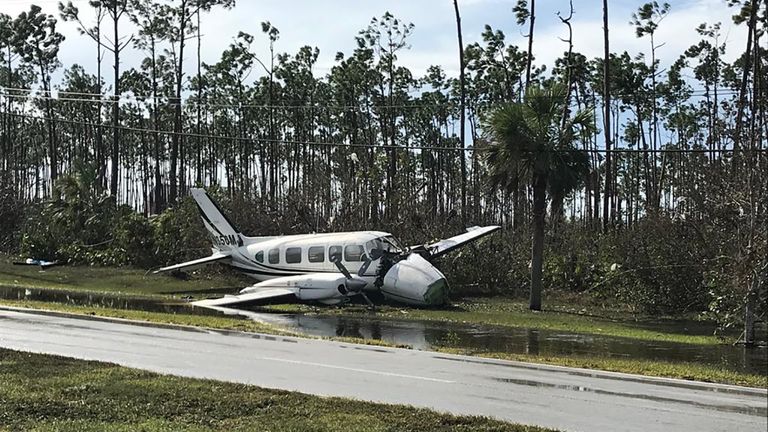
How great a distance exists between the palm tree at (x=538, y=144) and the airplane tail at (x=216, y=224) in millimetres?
14157

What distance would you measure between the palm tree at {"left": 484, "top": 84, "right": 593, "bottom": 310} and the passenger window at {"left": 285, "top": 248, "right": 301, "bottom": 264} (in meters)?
9.08

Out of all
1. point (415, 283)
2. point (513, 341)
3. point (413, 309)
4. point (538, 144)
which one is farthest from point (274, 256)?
point (513, 341)

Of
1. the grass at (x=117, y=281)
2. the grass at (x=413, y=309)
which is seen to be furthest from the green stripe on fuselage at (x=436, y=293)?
the grass at (x=117, y=281)

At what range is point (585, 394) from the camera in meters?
11.6

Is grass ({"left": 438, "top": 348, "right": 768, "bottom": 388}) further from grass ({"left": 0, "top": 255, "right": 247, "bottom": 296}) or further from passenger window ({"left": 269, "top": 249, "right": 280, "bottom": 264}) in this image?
grass ({"left": 0, "top": 255, "right": 247, "bottom": 296})

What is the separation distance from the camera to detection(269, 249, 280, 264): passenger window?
111 ft

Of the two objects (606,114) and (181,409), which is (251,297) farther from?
(606,114)

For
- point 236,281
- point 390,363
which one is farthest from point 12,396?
point 236,281

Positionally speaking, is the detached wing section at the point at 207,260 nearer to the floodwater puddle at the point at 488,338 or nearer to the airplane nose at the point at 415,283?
the floodwater puddle at the point at 488,338

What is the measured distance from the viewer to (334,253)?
31156mm

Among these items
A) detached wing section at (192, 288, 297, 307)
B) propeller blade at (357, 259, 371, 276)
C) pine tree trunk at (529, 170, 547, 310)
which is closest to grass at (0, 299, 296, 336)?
detached wing section at (192, 288, 297, 307)

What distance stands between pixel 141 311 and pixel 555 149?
1421 centimetres

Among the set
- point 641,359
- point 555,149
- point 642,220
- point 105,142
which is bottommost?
point 641,359

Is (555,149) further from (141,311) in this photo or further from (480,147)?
(141,311)
